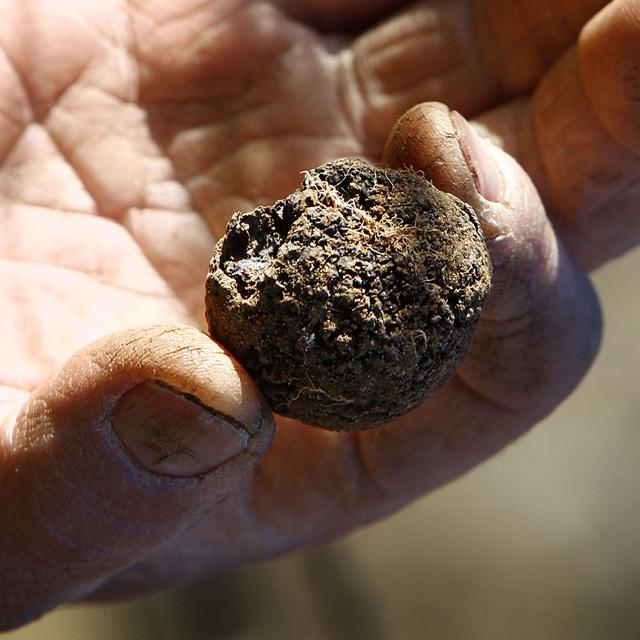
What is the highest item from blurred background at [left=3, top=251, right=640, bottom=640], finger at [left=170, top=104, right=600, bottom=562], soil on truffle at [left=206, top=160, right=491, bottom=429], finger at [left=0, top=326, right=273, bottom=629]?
soil on truffle at [left=206, top=160, right=491, bottom=429]

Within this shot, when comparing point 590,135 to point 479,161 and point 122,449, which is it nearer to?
point 479,161

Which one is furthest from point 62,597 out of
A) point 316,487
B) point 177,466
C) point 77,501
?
point 316,487

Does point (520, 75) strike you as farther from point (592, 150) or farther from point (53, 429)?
point (53, 429)

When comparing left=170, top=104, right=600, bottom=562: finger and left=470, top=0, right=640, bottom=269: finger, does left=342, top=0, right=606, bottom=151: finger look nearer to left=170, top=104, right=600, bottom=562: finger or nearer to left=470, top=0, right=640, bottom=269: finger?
left=470, top=0, right=640, bottom=269: finger

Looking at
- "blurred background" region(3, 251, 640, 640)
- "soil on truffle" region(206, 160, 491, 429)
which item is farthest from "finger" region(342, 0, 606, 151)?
"blurred background" region(3, 251, 640, 640)

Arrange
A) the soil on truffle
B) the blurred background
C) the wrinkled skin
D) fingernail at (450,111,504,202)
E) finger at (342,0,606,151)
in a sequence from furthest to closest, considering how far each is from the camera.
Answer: the blurred background < finger at (342,0,606,151) < the wrinkled skin < fingernail at (450,111,504,202) < the soil on truffle
